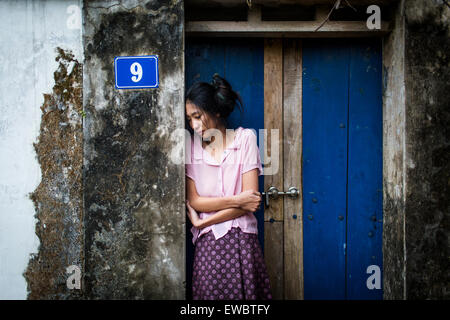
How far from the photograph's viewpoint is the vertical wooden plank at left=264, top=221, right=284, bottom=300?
288cm

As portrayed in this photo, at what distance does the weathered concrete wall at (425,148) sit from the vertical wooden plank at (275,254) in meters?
0.92

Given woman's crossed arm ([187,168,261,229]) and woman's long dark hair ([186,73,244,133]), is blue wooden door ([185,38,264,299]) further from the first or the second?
woman's crossed arm ([187,168,261,229])

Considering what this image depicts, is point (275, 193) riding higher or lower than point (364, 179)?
lower

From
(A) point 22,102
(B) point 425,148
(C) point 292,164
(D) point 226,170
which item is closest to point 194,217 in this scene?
(D) point 226,170

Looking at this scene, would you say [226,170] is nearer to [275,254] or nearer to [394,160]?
[275,254]

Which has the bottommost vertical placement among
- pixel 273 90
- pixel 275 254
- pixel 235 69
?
pixel 275 254

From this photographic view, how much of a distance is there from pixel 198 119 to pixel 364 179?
149 cm

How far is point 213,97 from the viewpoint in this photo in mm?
2479

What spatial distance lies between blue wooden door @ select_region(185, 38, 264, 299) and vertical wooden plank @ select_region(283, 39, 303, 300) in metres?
0.22

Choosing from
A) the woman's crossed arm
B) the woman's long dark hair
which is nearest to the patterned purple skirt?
the woman's crossed arm

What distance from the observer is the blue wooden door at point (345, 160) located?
2859mm

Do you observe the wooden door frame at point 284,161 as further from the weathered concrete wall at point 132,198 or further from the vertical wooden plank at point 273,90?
the weathered concrete wall at point 132,198

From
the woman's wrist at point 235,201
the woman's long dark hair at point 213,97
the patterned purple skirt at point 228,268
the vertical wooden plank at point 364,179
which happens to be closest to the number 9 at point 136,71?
the woman's long dark hair at point 213,97
